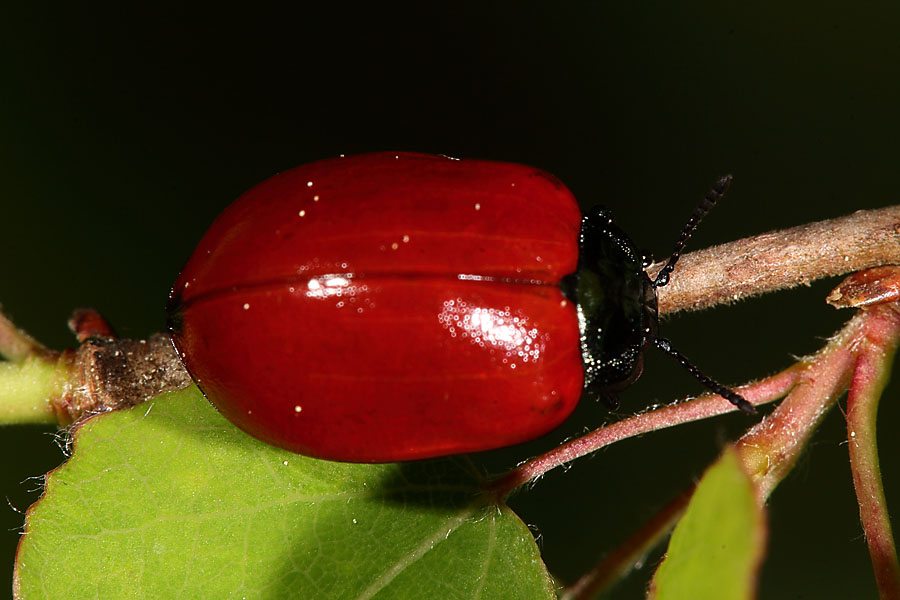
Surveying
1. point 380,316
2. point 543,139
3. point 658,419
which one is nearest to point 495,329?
point 380,316

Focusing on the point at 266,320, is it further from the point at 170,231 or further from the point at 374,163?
the point at 170,231

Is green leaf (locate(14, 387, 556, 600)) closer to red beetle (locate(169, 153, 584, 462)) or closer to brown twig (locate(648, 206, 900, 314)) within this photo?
red beetle (locate(169, 153, 584, 462))

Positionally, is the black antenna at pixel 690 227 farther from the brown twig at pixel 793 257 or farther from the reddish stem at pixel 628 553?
the reddish stem at pixel 628 553

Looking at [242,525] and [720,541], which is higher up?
[720,541]

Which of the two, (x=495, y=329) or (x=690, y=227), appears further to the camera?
(x=690, y=227)

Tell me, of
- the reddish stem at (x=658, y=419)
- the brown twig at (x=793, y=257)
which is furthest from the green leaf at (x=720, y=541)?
the brown twig at (x=793, y=257)

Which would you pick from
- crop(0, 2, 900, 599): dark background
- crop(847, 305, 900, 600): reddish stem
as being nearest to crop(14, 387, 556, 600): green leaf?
crop(847, 305, 900, 600): reddish stem

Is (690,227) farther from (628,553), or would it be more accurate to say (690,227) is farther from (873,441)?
(628,553)
